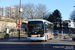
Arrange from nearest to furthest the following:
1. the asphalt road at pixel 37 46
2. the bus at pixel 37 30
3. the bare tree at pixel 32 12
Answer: the asphalt road at pixel 37 46 → the bus at pixel 37 30 → the bare tree at pixel 32 12

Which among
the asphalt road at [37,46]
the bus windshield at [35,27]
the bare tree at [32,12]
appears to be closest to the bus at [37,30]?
the bus windshield at [35,27]

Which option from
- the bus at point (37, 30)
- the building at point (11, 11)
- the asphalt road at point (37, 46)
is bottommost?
the asphalt road at point (37, 46)

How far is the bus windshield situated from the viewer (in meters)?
17.2

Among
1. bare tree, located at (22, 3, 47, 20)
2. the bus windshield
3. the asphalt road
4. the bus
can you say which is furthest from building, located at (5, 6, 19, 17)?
the asphalt road

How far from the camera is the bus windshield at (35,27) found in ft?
56.5

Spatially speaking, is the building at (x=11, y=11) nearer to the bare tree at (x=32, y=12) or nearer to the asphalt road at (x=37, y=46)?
the bare tree at (x=32, y=12)

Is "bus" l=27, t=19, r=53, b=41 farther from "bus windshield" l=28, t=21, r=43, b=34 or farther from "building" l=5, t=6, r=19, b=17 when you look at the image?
"building" l=5, t=6, r=19, b=17

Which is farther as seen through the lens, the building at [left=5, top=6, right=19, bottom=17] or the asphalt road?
the building at [left=5, top=6, right=19, bottom=17]

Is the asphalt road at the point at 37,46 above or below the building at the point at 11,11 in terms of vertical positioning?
below

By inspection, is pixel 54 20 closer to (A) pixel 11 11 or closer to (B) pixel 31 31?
(A) pixel 11 11

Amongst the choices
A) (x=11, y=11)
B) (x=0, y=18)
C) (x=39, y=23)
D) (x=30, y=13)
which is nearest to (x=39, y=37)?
(x=39, y=23)

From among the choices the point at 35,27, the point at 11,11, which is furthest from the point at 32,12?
the point at 35,27

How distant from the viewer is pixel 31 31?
17.4m

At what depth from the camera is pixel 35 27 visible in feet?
56.7
